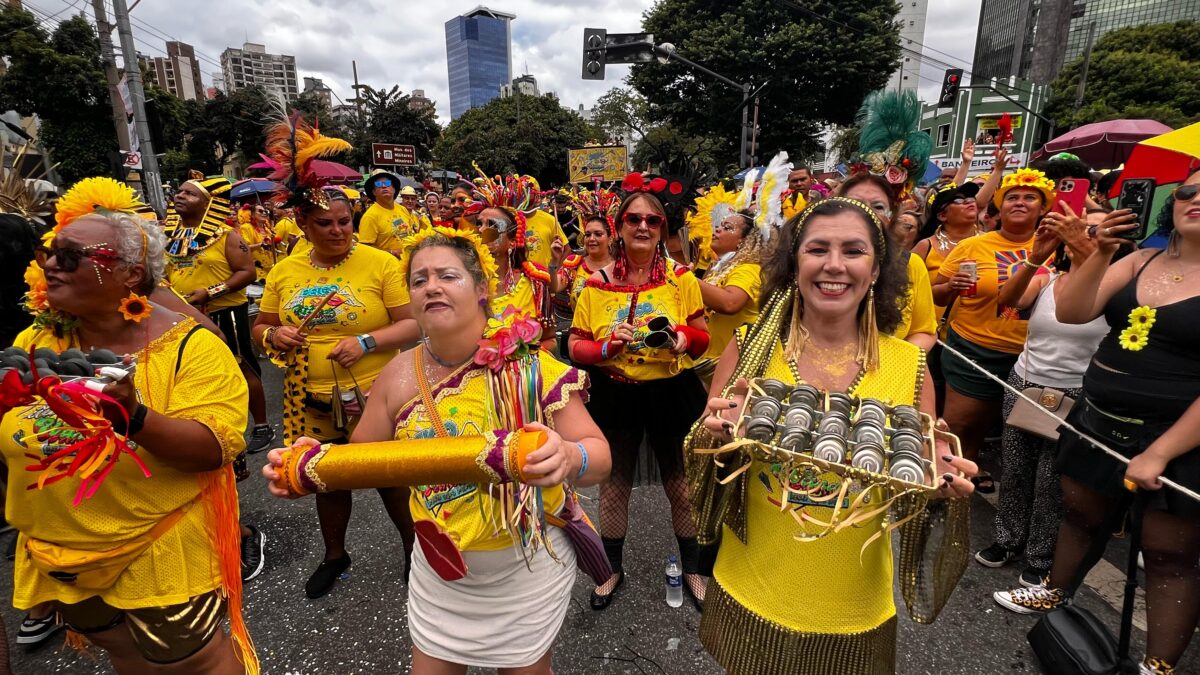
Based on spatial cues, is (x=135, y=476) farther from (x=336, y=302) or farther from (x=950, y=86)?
(x=950, y=86)

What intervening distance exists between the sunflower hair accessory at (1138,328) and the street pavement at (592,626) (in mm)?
1492

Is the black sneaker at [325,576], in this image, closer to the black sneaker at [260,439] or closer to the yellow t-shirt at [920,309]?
the black sneaker at [260,439]

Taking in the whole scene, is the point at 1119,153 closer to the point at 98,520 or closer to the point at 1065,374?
the point at 1065,374

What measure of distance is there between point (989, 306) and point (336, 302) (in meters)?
3.99

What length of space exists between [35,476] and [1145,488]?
3.80 metres

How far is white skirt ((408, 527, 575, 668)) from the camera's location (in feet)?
5.87

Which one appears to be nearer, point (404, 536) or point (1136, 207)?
point (1136, 207)

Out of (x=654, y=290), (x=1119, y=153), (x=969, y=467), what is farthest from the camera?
(x=1119, y=153)

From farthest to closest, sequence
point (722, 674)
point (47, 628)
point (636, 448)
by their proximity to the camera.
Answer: point (636, 448) → point (47, 628) → point (722, 674)

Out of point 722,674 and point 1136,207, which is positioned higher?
point 1136,207

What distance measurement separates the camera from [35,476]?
5.67ft

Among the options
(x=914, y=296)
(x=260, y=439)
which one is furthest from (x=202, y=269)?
(x=914, y=296)

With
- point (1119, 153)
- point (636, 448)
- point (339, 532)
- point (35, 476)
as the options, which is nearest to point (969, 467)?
point (636, 448)

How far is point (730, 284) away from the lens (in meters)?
3.31
